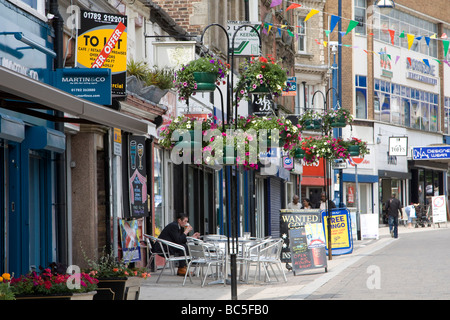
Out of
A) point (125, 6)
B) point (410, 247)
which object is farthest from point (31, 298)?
point (410, 247)

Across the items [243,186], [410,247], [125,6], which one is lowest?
[410,247]

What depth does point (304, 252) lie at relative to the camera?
1850 centimetres

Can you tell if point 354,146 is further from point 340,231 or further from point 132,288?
point 132,288

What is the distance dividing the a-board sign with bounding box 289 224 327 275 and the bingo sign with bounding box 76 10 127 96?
557cm

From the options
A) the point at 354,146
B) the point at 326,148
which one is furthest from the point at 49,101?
the point at 354,146

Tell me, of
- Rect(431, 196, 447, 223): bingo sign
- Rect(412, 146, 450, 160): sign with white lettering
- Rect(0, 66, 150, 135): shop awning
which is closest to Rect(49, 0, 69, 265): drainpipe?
Rect(0, 66, 150, 135): shop awning

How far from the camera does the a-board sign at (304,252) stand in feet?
60.0

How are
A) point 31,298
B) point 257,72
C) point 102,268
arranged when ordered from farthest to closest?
point 257,72
point 102,268
point 31,298

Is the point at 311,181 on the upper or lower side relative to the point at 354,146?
lower

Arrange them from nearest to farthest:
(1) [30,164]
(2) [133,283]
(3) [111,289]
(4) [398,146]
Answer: (3) [111,289], (2) [133,283], (1) [30,164], (4) [398,146]

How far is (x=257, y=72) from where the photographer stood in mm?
14430

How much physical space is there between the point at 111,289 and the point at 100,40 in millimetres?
5411

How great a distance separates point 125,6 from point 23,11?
5778mm
